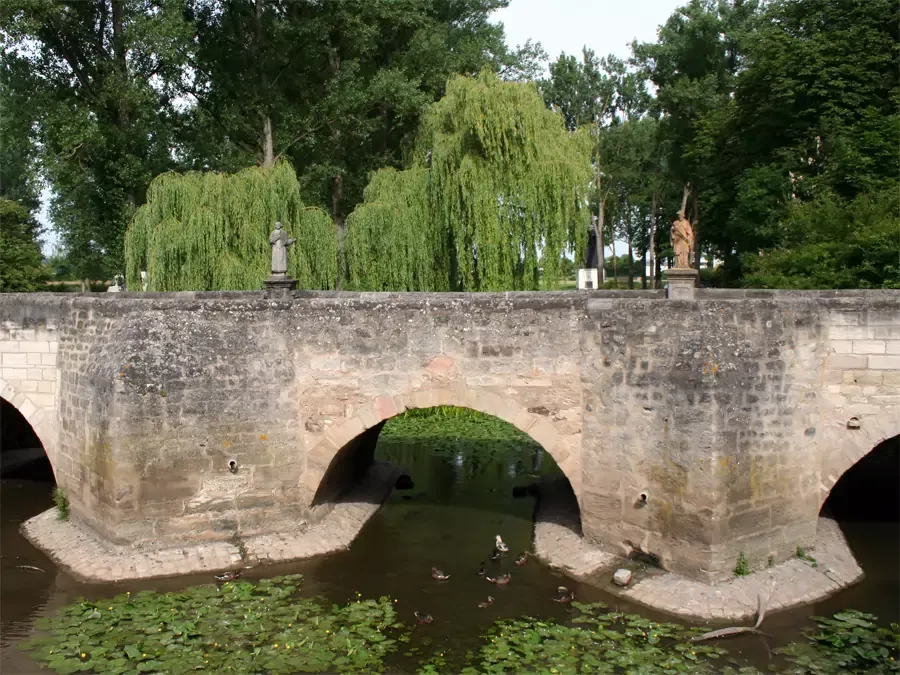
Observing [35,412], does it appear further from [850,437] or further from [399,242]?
[850,437]

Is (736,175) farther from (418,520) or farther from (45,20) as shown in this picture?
(45,20)

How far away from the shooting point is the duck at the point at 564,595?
9461 millimetres

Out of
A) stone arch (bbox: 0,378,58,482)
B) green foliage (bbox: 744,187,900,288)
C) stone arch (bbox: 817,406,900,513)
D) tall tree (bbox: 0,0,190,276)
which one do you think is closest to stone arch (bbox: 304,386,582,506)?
stone arch (bbox: 817,406,900,513)

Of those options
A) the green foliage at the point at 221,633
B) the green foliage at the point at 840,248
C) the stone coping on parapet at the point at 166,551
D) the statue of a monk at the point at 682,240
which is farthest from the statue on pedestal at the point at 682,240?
the green foliage at the point at 840,248

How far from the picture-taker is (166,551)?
1054 cm

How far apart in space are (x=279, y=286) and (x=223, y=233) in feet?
24.4

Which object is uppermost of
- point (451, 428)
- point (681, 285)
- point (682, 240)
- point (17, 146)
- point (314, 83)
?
point (314, 83)

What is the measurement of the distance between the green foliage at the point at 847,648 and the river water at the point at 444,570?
0.65ft

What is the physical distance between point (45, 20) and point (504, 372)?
56.3ft

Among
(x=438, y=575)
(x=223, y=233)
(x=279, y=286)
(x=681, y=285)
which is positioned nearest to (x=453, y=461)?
(x=438, y=575)

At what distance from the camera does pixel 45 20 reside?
20375 mm

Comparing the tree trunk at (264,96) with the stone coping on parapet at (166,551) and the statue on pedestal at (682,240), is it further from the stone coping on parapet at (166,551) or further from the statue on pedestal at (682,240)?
the statue on pedestal at (682,240)

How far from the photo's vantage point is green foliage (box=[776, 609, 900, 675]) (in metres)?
7.83

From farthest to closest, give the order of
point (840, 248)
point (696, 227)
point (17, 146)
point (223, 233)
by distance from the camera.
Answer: point (696, 227), point (17, 146), point (223, 233), point (840, 248)
